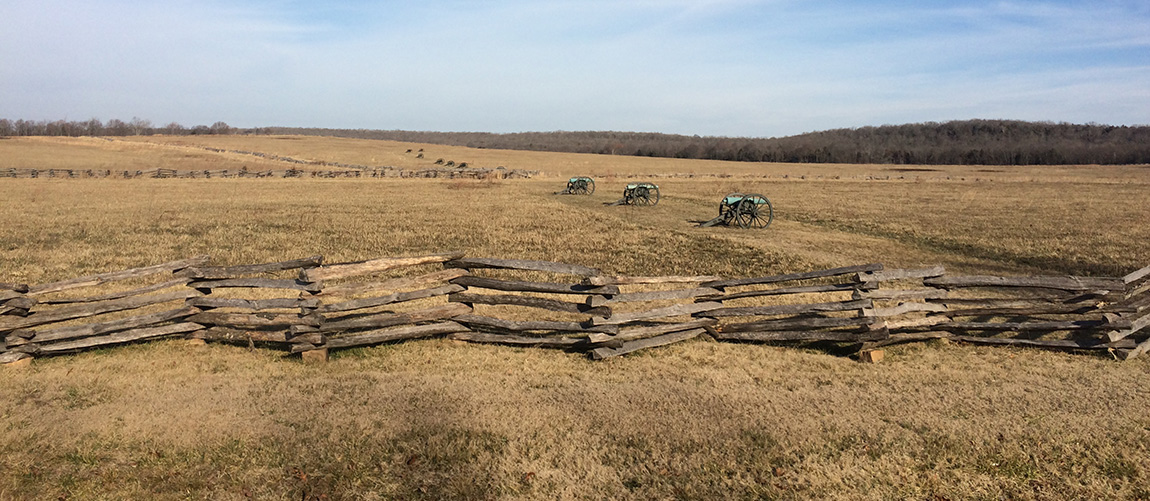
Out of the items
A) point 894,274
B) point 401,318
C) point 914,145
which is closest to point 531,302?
point 401,318

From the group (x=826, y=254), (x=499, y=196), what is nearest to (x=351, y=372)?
(x=826, y=254)

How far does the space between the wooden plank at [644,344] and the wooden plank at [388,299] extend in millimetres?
1873

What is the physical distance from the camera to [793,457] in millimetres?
5305

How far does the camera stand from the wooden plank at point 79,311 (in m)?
7.53

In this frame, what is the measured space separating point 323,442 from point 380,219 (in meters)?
19.5

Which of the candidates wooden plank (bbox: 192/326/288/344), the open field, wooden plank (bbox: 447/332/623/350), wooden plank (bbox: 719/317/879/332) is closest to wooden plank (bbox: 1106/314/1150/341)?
the open field

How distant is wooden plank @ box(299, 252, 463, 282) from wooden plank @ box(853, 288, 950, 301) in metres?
4.88

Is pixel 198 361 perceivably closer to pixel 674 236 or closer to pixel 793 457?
pixel 793 457

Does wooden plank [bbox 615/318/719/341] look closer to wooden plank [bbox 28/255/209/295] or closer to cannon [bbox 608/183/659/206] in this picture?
wooden plank [bbox 28/255/209/295]

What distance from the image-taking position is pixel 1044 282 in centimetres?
851

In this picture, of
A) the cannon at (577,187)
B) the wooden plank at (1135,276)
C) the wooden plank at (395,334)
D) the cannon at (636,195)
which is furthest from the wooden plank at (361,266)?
the cannon at (577,187)

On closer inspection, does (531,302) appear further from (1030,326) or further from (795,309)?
(1030,326)

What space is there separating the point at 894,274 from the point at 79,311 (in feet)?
31.3

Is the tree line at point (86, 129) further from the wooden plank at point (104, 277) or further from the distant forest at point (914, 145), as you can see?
the wooden plank at point (104, 277)
